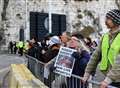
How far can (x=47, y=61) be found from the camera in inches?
543

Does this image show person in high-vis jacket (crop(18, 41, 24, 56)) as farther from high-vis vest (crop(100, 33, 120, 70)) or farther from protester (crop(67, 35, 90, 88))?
high-vis vest (crop(100, 33, 120, 70))

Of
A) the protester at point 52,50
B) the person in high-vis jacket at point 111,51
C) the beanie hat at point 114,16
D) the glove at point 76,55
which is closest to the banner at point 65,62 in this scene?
the glove at point 76,55

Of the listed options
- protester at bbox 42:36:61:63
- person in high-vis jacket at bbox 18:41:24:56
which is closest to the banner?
protester at bbox 42:36:61:63

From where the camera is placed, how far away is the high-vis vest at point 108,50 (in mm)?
8195

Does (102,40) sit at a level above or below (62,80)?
above

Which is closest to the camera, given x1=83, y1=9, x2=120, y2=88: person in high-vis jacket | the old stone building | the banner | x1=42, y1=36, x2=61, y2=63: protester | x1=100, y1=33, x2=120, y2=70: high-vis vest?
x1=83, y1=9, x2=120, y2=88: person in high-vis jacket

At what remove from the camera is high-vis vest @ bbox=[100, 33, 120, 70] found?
820 cm

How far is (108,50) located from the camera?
834 cm

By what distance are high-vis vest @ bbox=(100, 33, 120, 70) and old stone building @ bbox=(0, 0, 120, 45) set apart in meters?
39.5

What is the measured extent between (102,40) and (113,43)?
0.36 m

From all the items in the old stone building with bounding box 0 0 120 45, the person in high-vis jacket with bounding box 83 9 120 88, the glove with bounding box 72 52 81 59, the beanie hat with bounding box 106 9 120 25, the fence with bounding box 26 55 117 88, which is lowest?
the old stone building with bounding box 0 0 120 45

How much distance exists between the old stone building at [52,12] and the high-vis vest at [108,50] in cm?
3948

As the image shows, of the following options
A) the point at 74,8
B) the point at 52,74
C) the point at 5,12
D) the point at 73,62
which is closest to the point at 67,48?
the point at 73,62

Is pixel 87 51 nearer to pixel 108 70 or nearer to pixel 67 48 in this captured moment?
pixel 67 48
